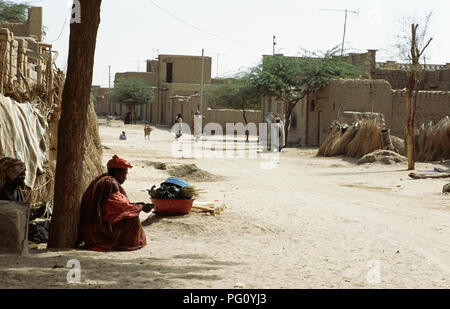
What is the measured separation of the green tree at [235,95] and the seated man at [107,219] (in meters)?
30.0

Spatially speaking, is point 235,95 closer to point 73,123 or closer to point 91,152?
point 91,152

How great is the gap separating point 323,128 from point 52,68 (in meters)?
19.6

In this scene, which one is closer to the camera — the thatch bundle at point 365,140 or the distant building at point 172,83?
the thatch bundle at point 365,140

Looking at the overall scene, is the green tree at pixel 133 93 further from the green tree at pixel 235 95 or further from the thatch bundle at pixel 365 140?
the thatch bundle at pixel 365 140

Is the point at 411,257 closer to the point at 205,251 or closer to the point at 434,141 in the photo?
the point at 205,251

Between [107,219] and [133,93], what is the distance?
53084 mm

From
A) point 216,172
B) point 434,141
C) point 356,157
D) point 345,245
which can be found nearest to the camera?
point 345,245

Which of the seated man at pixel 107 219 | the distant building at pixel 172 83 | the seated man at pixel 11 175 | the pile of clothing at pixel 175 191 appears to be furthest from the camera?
the distant building at pixel 172 83

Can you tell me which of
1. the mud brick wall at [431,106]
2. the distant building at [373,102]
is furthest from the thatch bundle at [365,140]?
the mud brick wall at [431,106]

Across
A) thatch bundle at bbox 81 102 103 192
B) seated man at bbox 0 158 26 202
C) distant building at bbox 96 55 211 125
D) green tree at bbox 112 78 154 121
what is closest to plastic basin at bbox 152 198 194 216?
thatch bundle at bbox 81 102 103 192

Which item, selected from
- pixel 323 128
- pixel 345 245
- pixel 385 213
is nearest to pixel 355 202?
pixel 385 213

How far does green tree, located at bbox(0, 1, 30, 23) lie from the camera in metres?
30.4

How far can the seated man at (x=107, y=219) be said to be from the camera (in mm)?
7000

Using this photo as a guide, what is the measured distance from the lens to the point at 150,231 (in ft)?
28.0
